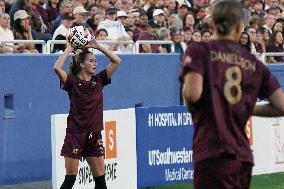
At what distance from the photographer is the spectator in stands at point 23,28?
14227mm

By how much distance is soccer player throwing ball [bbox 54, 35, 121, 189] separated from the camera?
10.8 metres

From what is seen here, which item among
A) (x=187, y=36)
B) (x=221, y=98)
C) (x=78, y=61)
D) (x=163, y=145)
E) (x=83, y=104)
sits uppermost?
(x=187, y=36)

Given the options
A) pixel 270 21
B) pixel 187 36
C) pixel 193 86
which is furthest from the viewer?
pixel 270 21

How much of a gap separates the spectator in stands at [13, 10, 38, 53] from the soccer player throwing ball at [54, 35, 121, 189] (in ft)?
11.3

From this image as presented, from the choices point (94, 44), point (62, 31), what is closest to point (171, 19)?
point (62, 31)

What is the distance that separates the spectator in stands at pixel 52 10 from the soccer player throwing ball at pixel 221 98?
10.9m

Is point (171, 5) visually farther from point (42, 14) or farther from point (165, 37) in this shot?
point (42, 14)

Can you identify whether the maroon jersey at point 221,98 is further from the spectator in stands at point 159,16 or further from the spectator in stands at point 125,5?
the spectator in stands at point 125,5

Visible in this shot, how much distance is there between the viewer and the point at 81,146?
10766mm

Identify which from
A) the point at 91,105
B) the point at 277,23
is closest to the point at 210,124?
the point at 91,105

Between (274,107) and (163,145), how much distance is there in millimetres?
7369

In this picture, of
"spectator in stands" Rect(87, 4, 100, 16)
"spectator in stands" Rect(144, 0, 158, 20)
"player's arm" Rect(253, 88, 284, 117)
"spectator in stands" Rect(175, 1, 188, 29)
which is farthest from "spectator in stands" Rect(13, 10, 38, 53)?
"player's arm" Rect(253, 88, 284, 117)

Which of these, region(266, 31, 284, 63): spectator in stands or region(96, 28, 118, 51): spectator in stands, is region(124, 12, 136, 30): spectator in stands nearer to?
region(96, 28, 118, 51): spectator in stands

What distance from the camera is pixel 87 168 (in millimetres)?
12336
